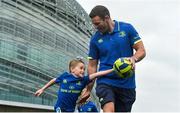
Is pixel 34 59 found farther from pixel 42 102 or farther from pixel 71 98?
pixel 71 98

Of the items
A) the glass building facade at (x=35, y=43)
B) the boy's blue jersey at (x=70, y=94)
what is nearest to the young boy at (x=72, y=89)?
the boy's blue jersey at (x=70, y=94)

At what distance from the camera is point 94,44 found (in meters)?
6.06

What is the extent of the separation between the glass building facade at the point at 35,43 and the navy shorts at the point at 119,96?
155ft

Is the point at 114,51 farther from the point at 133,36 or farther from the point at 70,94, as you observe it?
the point at 70,94

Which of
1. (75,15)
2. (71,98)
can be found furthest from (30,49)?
(71,98)

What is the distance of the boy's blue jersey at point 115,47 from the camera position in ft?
19.2

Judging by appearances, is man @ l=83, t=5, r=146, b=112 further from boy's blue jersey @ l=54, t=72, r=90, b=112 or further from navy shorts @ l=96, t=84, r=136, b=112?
boy's blue jersey @ l=54, t=72, r=90, b=112

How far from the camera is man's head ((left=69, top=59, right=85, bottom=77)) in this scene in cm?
726

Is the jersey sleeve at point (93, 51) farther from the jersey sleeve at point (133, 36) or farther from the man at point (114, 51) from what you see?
the jersey sleeve at point (133, 36)

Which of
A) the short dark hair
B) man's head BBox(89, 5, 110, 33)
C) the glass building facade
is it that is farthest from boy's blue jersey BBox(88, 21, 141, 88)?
the glass building facade

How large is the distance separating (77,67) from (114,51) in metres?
1.53

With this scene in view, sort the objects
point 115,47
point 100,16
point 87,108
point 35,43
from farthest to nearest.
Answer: point 35,43, point 87,108, point 115,47, point 100,16

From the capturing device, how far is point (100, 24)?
5.76 meters

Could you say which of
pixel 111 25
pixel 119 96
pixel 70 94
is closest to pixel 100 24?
pixel 111 25
